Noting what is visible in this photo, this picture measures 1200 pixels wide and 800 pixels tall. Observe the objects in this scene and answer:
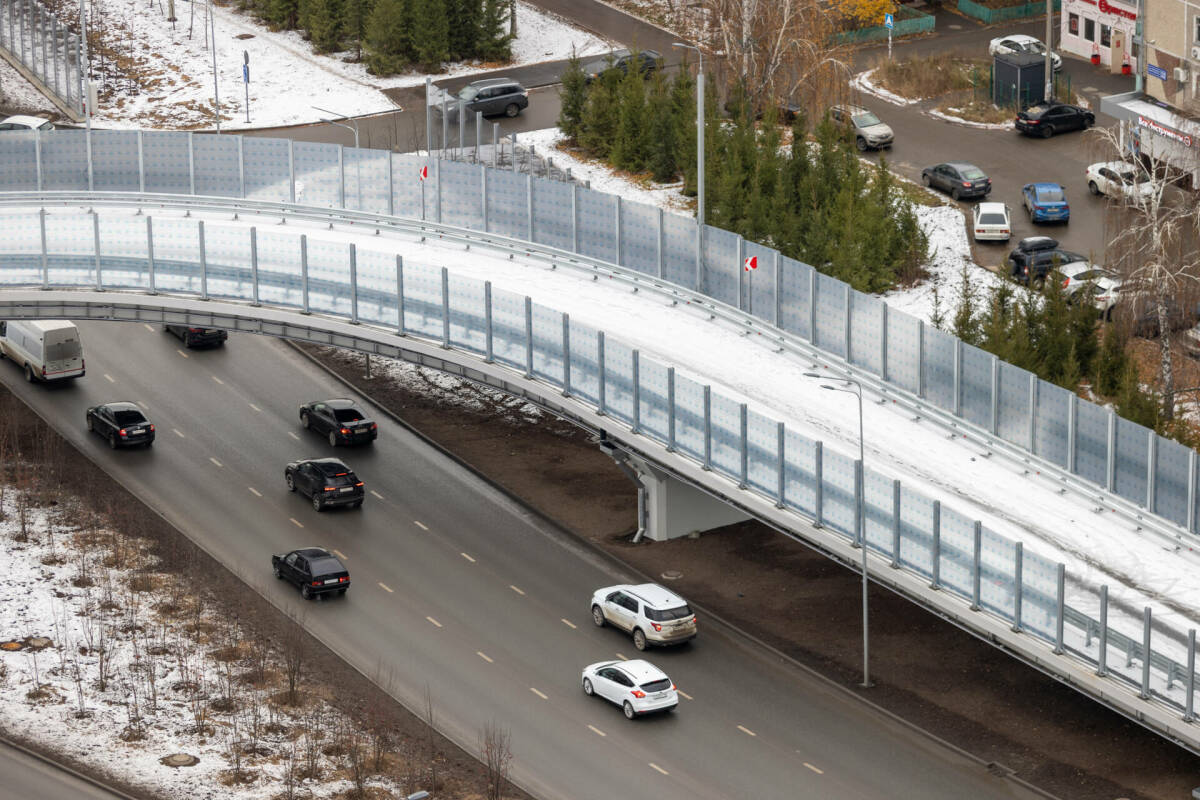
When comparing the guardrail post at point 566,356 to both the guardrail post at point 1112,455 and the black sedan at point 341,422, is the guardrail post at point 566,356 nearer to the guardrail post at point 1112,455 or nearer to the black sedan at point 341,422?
the black sedan at point 341,422

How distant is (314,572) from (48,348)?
62.2 ft

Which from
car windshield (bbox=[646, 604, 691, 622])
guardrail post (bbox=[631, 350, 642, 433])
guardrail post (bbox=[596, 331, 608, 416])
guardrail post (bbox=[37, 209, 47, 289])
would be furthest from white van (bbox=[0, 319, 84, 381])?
car windshield (bbox=[646, 604, 691, 622])

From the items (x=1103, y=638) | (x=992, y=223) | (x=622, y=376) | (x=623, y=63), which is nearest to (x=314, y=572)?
(x=622, y=376)

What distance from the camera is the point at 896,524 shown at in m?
54.9

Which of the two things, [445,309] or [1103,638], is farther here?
[445,309]

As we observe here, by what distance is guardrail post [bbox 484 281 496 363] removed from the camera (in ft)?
205

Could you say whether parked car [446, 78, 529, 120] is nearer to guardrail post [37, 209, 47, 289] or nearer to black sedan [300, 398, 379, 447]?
black sedan [300, 398, 379, 447]

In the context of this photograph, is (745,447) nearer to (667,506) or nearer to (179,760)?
(667,506)

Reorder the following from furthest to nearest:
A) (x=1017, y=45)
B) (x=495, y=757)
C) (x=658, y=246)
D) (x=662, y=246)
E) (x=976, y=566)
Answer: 1. (x=1017, y=45)
2. (x=658, y=246)
3. (x=662, y=246)
4. (x=495, y=757)
5. (x=976, y=566)

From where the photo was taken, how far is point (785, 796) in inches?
2050

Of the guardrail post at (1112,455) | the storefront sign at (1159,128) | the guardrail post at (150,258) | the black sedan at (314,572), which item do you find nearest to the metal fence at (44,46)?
the guardrail post at (150,258)

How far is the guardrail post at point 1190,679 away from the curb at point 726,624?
3964 millimetres

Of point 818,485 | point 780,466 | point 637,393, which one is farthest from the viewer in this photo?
point 637,393

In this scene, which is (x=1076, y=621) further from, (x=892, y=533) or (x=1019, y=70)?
(x=1019, y=70)
